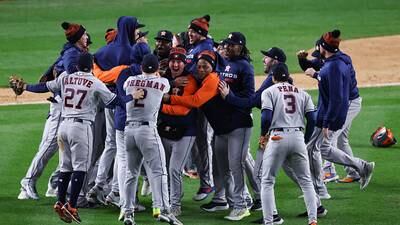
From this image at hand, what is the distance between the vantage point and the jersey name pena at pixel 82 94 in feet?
38.1

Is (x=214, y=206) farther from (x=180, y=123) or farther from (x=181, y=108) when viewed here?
(x=181, y=108)

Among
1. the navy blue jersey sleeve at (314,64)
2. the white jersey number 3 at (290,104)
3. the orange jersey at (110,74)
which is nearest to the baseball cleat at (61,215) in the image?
the orange jersey at (110,74)

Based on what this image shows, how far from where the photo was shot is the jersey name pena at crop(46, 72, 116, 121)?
11.6 meters

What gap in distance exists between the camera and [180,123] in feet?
39.2

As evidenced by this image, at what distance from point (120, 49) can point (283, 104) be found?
2.27m

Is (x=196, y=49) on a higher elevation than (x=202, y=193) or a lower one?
higher

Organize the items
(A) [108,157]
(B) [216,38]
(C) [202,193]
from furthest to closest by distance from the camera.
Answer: (B) [216,38] → (C) [202,193] → (A) [108,157]

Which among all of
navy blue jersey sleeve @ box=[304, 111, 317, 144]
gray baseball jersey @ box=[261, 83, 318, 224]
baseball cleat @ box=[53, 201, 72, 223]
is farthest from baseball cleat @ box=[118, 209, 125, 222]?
navy blue jersey sleeve @ box=[304, 111, 317, 144]

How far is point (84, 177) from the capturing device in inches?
466

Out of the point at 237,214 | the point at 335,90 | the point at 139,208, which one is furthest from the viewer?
the point at 335,90

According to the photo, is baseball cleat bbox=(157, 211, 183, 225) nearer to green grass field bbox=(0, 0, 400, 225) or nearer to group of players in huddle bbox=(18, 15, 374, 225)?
group of players in huddle bbox=(18, 15, 374, 225)

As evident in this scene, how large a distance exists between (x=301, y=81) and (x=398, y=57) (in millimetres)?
3352

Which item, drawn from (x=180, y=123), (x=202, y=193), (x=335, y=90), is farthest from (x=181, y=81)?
(x=335, y=90)

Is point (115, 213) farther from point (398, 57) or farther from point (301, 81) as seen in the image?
point (398, 57)
